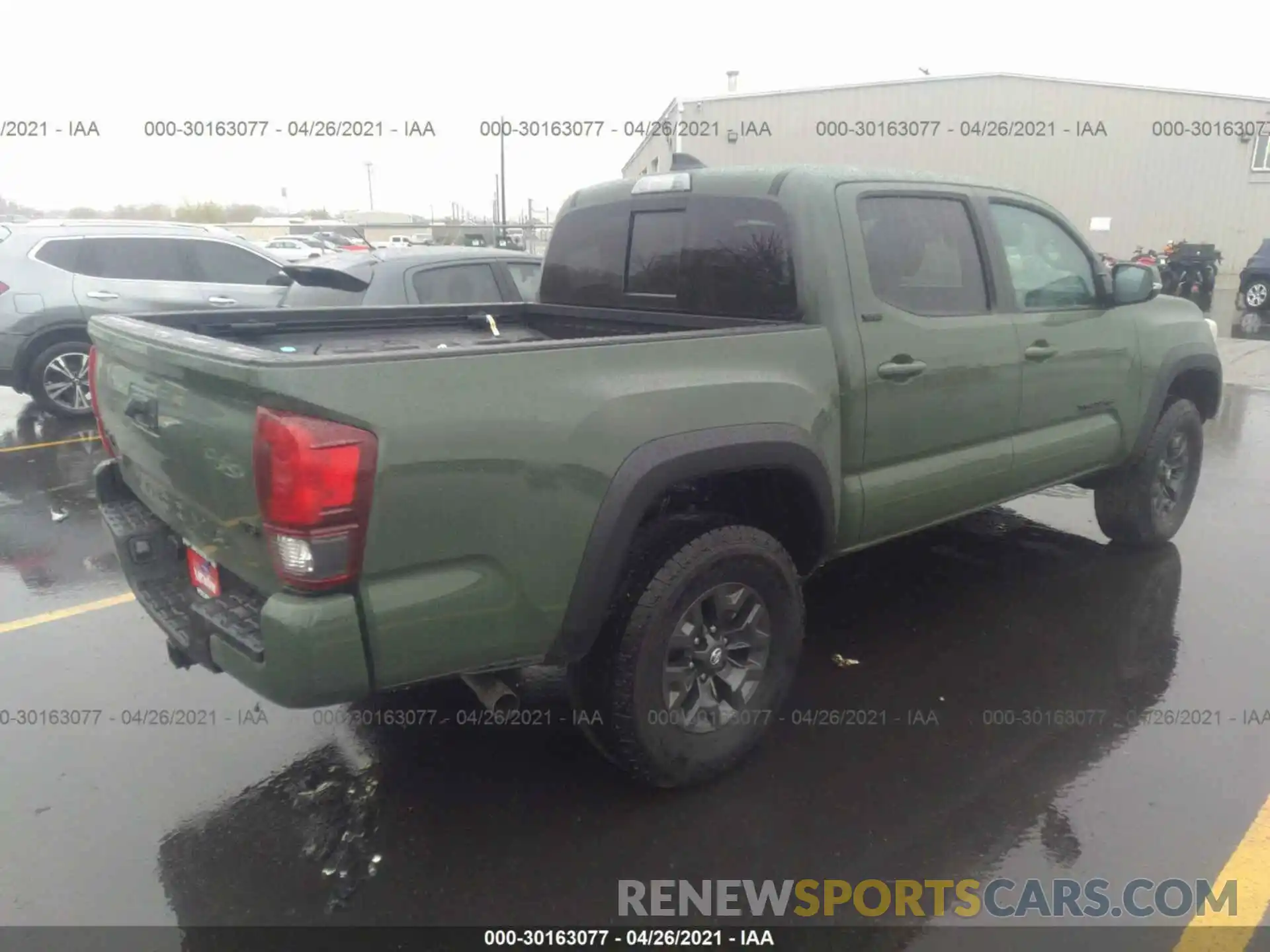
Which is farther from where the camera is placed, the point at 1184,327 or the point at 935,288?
the point at 1184,327

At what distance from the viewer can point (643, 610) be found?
274 cm

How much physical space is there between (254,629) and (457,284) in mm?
4568

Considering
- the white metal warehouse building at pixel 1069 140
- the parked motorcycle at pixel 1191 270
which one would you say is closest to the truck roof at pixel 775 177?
the parked motorcycle at pixel 1191 270

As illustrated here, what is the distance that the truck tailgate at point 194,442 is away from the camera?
2250 millimetres

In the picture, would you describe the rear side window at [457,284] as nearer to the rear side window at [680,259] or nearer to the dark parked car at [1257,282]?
the rear side window at [680,259]

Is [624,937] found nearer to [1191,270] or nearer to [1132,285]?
[1132,285]

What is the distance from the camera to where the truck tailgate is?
7.38 feet

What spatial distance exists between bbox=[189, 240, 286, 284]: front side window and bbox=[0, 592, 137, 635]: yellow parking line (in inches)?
203

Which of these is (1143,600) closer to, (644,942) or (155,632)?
(644,942)

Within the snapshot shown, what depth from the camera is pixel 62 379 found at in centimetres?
846

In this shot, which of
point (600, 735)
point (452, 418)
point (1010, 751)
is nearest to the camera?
point (452, 418)

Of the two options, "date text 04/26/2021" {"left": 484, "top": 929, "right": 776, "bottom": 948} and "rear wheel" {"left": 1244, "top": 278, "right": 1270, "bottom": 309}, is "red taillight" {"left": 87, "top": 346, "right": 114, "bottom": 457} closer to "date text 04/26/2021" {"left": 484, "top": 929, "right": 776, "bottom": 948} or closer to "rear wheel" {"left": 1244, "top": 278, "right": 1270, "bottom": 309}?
"date text 04/26/2021" {"left": 484, "top": 929, "right": 776, "bottom": 948}

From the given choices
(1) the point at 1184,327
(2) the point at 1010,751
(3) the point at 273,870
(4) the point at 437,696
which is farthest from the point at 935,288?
(3) the point at 273,870

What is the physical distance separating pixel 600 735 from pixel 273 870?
1011 mm
